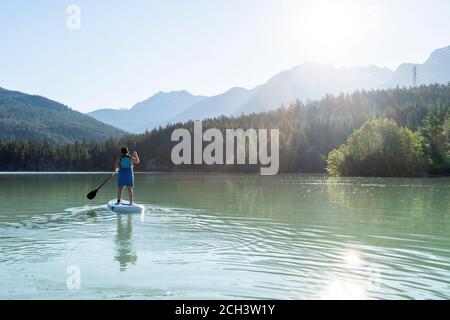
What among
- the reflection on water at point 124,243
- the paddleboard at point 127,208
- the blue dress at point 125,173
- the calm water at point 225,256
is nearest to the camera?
the calm water at point 225,256

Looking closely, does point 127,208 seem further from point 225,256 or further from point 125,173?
point 225,256

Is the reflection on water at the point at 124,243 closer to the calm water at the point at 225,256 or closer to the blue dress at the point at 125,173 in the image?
the calm water at the point at 225,256

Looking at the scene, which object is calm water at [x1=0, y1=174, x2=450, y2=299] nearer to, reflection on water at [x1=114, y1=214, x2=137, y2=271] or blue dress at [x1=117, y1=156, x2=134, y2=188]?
reflection on water at [x1=114, y1=214, x2=137, y2=271]

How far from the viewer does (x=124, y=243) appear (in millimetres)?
16922

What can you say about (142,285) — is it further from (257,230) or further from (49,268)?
(257,230)

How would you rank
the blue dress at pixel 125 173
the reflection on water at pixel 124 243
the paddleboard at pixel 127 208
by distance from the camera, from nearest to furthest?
1. the reflection on water at pixel 124 243
2. the paddleboard at pixel 127 208
3. the blue dress at pixel 125 173

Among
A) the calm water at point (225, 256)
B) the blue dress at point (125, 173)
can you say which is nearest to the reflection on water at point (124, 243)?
the calm water at point (225, 256)

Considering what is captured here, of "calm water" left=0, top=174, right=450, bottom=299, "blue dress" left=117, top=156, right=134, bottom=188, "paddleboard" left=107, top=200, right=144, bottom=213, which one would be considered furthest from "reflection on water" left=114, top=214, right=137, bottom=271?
"blue dress" left=117, top=156, right=134, bottom=188

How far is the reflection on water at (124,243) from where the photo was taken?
13.9 m

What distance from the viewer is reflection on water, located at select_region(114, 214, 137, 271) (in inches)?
548

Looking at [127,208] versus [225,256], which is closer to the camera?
[225,256]

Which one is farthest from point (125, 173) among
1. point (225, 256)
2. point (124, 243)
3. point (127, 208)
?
point (225, 256)

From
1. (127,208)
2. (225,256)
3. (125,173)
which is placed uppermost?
(125,173)
